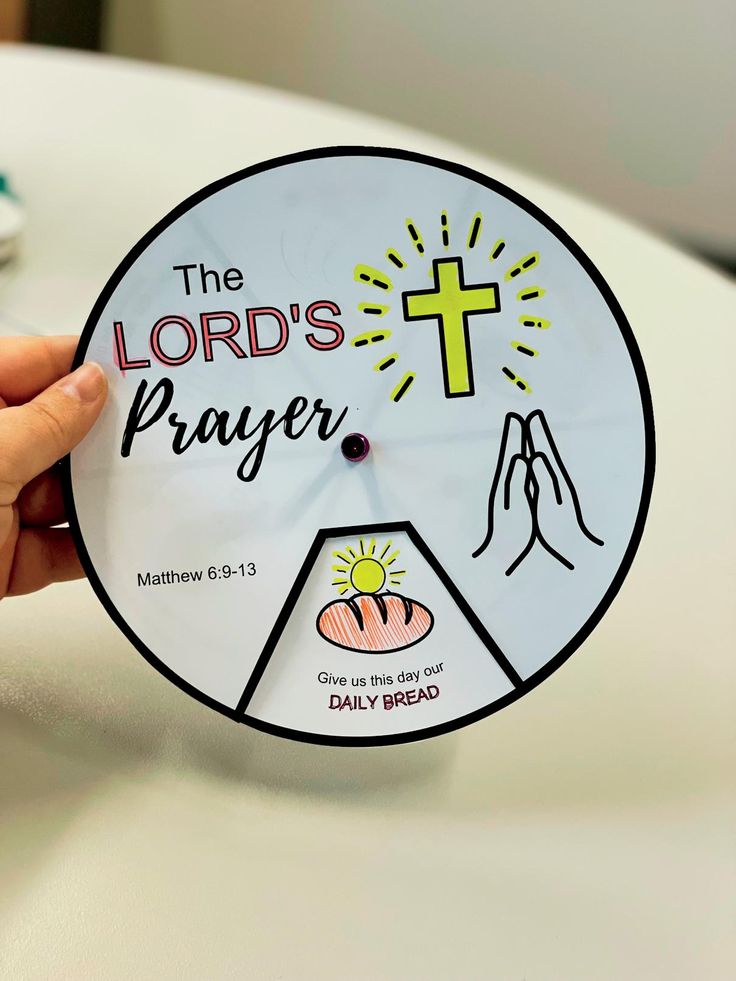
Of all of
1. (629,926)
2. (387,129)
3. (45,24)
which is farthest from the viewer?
(45,24)

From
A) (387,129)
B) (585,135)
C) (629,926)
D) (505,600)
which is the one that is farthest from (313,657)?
(585,135)

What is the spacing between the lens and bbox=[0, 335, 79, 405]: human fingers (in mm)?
589

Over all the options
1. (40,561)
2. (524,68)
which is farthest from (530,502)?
(524,68)

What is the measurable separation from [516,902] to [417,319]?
1.01 feet

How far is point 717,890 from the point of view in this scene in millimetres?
498

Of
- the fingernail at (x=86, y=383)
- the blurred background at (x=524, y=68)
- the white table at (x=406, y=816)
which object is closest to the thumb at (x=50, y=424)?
the fingernail at (x=86, y=383)

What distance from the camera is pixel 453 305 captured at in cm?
48

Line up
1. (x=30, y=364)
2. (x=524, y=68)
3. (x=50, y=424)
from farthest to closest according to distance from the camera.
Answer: (x=524, y=68), (x=30, y=364), (x=50, y=424)

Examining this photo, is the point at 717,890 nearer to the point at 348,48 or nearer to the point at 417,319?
the point at 417,319

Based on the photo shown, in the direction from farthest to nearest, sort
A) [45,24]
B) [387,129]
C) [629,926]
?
[45,24], [387,129], [629,926]

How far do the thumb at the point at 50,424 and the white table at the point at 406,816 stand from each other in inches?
5.8

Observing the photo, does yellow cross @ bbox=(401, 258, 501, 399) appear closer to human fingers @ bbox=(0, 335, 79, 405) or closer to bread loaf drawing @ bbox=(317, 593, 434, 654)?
bread loaf drawing @ bbox=(317, 593, 434, 654)

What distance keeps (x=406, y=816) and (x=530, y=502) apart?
19 centimetres

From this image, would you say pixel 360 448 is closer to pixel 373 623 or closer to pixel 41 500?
pixel 373 623
